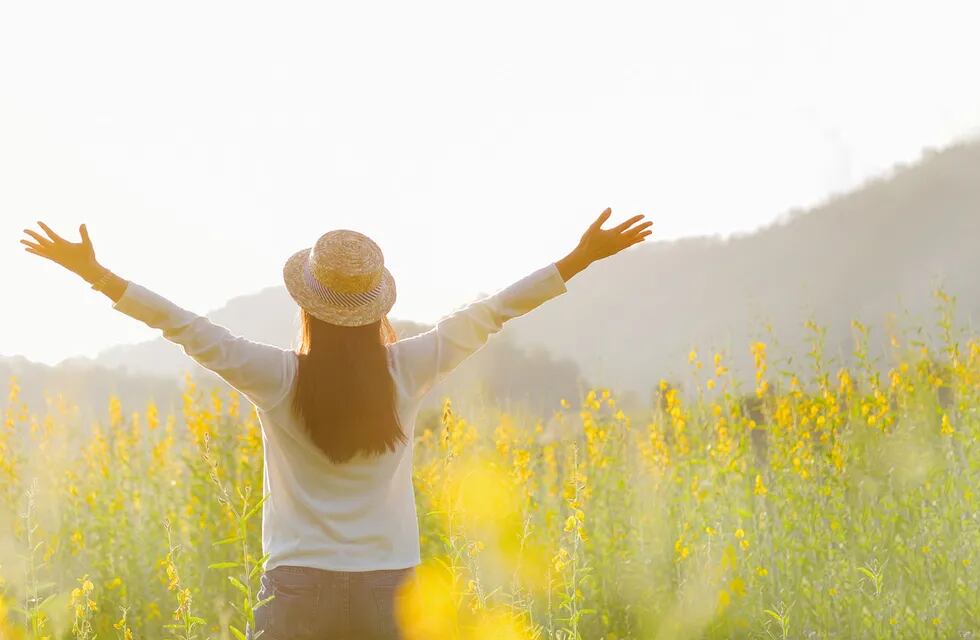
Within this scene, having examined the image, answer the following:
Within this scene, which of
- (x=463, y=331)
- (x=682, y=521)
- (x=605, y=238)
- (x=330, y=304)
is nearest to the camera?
(x=330, y=304)

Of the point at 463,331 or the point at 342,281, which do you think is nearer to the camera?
the point at 342,281

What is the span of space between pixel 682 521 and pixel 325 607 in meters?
3.38

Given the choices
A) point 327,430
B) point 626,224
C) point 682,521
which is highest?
point 626,224

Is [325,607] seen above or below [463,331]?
below

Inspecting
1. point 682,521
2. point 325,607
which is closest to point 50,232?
point 325,607

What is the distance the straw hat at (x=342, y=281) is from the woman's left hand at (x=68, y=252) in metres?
0.45

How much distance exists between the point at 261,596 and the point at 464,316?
2.72ft

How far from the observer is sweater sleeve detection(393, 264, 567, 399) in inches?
98.3

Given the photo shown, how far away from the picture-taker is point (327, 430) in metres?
2.30

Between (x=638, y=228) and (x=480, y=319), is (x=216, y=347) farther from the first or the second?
(x=638, y=228)

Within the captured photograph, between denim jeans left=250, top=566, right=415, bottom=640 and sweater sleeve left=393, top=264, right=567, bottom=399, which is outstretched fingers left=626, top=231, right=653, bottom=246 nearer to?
sweater sleeve left=393, top=264, right=567, bottom=399

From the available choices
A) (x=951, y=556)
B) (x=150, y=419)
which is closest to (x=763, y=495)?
(x=951, y=556)

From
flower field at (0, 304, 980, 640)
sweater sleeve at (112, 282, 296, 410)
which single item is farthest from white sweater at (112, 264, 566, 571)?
flower field at (0, 304, 980, 640)

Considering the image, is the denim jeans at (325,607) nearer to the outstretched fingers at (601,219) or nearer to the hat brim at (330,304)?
the hat brim at (330,304)
